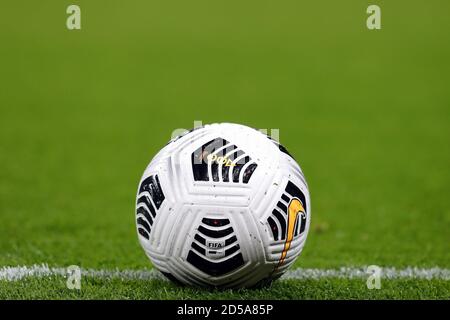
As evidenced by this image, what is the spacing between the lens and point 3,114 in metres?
14.3

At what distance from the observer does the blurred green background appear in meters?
7.80

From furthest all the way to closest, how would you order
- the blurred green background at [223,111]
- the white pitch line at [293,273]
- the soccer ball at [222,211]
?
the blurred green background at [223,111]
the white pitch line at [293,273]
the soccer ball at [222,211]

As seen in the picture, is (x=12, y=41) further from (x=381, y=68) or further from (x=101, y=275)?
(x=101, y=275)

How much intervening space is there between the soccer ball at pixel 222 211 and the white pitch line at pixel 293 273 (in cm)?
71

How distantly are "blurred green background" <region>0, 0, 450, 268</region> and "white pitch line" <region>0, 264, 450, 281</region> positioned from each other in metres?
0.25

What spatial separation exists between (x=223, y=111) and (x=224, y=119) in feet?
4.01

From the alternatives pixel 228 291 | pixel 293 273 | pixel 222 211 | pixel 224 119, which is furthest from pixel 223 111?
pixel 222 211

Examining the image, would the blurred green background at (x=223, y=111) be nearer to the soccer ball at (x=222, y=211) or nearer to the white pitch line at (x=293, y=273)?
the white pitch line at (x=293, y=273)

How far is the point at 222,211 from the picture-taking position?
A: 496cm

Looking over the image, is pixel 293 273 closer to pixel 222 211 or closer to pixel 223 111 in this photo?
pixel 222 211

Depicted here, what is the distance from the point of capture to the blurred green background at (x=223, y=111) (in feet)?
25.6

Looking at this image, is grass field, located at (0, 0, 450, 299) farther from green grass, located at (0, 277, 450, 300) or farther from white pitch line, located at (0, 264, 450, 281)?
white pitch line, located at (0, 264, 450, 281)

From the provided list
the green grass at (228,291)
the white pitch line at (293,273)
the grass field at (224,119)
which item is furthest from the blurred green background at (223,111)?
the green grass at (228,291)

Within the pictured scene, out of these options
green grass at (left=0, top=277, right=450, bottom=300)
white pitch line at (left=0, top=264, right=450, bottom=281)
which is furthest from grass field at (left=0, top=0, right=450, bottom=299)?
white pitch line at (left=0, top=264, right=450, bottom=281)
